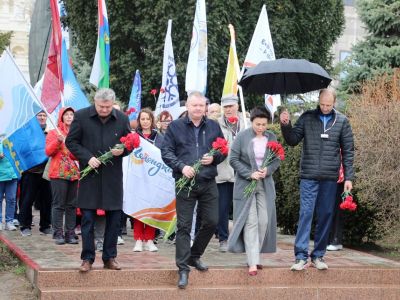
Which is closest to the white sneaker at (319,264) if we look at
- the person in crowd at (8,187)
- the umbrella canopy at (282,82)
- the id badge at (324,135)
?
the id badge at (324,135)

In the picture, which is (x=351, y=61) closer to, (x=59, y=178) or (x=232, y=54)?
(x=232, y=54)

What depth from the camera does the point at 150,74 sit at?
2592 cm

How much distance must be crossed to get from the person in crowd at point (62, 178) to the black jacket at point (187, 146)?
235 centimetres

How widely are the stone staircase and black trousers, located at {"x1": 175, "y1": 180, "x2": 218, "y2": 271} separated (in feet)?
0.96

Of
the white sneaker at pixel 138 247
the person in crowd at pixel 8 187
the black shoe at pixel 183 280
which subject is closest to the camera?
the black shoe at pixel 183 280

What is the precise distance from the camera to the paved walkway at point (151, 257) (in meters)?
8.72

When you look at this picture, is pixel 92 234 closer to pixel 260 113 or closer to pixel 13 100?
pixel 260 113

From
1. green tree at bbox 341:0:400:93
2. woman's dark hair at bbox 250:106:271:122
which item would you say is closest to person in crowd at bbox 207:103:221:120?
woman's dark hair at bbox 250:106:271:122

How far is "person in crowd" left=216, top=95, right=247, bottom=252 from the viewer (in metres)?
10.2

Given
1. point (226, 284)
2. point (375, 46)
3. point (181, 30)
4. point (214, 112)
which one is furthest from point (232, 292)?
point (181, 30)

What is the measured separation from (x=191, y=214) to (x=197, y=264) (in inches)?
23.5

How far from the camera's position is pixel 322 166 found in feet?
28.5

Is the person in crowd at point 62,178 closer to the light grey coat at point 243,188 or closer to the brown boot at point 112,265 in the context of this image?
the brown boot at point 112,265

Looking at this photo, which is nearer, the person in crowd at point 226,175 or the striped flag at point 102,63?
the person in crowd at point 226,175
